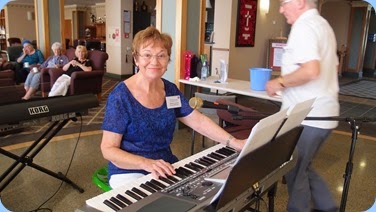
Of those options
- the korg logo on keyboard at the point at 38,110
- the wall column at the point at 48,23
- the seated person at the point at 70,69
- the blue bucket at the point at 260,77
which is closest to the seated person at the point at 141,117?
the korg logo on keyboard at the point at 38,110

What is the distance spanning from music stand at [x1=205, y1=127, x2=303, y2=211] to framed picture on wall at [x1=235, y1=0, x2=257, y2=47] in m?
5.51

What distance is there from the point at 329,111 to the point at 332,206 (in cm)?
71

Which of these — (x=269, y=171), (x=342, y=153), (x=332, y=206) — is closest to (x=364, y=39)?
(x=342, y=153)

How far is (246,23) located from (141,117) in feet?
18.6

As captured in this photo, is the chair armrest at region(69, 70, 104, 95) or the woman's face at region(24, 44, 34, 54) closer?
the chair armrest at region(69, 70, 104, 95)

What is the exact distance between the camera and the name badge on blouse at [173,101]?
5.71 feet

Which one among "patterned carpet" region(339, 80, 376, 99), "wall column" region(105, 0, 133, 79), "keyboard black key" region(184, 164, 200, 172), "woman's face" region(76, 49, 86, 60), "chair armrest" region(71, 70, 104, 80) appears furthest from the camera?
"wall column" region(105, 0, 133, 79)

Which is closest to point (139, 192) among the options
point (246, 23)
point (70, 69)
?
point (70, 69)

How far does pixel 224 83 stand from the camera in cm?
387

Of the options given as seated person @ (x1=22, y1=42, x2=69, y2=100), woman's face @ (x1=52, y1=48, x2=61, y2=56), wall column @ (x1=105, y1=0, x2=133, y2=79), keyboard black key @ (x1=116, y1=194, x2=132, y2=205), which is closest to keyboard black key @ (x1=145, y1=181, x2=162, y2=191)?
keyboard black key @ (x1=116, y1=194, x2=132, y2=205)

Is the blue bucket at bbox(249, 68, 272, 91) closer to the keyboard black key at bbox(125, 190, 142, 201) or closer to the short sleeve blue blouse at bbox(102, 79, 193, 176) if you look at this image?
the short sleeve blue blouse at bbox(102, 79, 193, 176)

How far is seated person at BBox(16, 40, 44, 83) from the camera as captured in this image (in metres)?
6.68

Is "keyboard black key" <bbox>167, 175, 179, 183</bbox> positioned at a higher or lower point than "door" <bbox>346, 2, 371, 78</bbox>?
lower

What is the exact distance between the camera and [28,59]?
6.70 m
